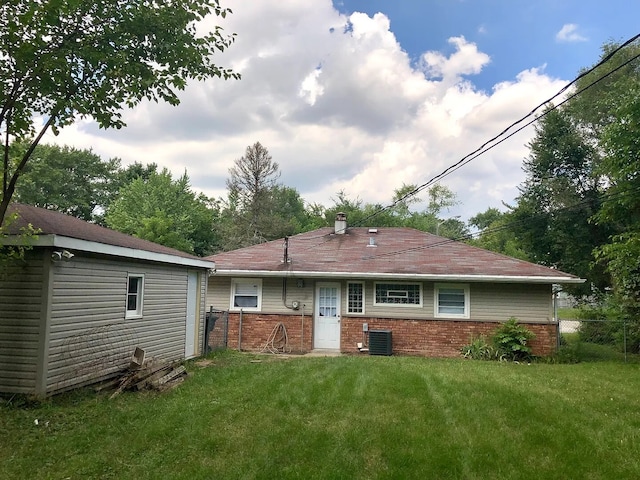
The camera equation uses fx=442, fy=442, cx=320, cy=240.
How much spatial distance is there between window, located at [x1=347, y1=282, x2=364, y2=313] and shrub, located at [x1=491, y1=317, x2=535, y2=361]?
4.00m

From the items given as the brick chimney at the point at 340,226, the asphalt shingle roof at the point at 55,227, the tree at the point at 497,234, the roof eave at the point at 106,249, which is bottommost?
the roof eave at the point at 106,249

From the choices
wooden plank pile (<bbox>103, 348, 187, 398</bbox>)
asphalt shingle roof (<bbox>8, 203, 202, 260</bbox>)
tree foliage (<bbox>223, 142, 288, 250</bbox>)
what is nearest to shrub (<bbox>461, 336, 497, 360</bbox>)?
wooden plank pile (<bbox>103, 348, 187, 398</bbox>)

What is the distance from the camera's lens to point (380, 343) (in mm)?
12859

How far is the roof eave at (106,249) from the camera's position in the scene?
21.1ft

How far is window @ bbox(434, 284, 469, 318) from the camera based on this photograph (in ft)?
42.9

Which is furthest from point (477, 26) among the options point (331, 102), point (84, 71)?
point (84, 71)

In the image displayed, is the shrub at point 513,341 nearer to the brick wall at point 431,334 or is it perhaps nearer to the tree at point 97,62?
the brick wall at point 431,334

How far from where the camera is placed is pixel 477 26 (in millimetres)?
10000

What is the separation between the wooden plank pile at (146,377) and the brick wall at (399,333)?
5.51m

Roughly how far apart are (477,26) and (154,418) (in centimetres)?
1010

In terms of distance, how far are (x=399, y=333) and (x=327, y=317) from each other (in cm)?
230

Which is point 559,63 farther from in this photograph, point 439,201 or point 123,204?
point 439,201

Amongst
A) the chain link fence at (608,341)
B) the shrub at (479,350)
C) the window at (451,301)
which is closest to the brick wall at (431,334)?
the shrub at (479,350)

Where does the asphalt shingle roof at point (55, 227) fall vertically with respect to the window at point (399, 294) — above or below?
above
